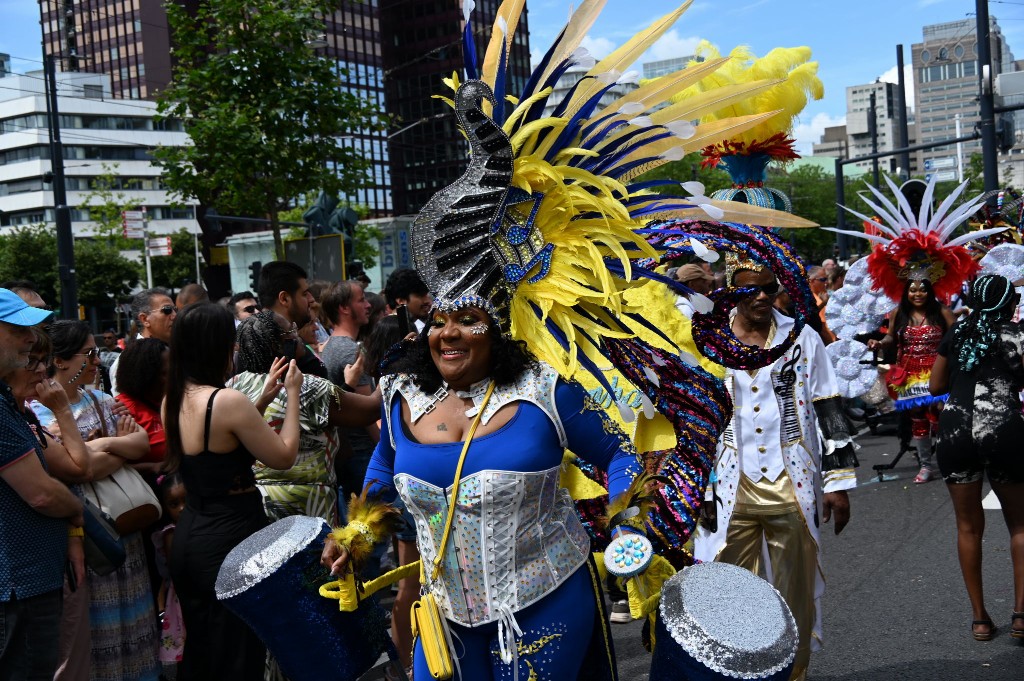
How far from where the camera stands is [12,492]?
3.71 metres

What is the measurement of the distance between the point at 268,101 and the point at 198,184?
1506 millimetres

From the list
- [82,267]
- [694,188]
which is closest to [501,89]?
[694,188]

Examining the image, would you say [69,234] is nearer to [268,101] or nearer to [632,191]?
[268,101]

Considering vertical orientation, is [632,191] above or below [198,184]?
below

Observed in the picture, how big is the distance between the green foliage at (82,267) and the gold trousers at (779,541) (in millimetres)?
50342

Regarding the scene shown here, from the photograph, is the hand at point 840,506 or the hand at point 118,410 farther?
the hand at point 118,410

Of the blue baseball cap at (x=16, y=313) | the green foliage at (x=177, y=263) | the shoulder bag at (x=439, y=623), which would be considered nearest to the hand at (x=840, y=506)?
the shoulder bag at (x=439, y=623)

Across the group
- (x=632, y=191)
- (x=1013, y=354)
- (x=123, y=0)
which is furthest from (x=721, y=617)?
(x=123, y=0)

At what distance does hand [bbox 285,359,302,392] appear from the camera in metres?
4.61

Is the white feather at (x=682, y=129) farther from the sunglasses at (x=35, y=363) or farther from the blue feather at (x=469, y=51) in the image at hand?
the sunglasses at (x=35, y=363)

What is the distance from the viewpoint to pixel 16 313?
3.80 meters

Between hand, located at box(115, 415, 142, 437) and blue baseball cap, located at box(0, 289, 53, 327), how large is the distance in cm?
114

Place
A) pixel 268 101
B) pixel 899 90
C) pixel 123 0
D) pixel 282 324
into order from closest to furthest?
pixel 282 324
pixel 268 101
pixel 899 90
pixel 123 0

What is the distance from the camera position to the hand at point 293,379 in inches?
181
